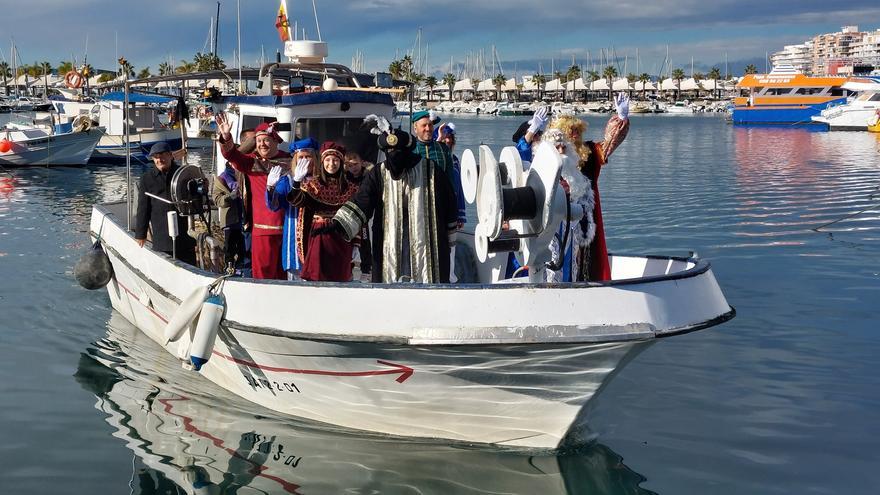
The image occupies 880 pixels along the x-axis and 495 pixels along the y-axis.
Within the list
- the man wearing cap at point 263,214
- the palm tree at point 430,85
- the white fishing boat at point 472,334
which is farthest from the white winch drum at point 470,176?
the palm tree at point 430,85

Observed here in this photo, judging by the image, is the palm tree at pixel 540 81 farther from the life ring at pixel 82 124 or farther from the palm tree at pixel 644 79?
the life ring at pixel 82 124

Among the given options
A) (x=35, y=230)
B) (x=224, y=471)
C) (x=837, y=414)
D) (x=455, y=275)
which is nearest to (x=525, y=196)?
(x=455, y=275)

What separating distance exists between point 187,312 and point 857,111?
55291mm

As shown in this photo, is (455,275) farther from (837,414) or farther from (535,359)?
(837,414)

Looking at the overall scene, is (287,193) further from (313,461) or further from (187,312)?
(313,461)

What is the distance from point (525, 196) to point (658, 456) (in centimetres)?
214

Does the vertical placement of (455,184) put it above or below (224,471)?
above

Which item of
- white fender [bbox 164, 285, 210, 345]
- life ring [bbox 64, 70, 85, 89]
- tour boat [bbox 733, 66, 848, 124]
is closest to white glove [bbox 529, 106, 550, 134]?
white fender [bbox 164, 285, 210, 345]

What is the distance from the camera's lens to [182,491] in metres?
5.52

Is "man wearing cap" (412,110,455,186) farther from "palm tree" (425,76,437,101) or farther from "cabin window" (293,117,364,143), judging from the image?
"palm tree" (425,76,437,101)

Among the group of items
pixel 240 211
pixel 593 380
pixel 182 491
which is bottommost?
pixel 182 491

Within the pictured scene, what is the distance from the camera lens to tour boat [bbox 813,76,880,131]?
173 ft

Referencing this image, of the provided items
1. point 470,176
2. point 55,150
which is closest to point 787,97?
point 55,150

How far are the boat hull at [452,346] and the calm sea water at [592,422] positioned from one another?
0.84 ft
